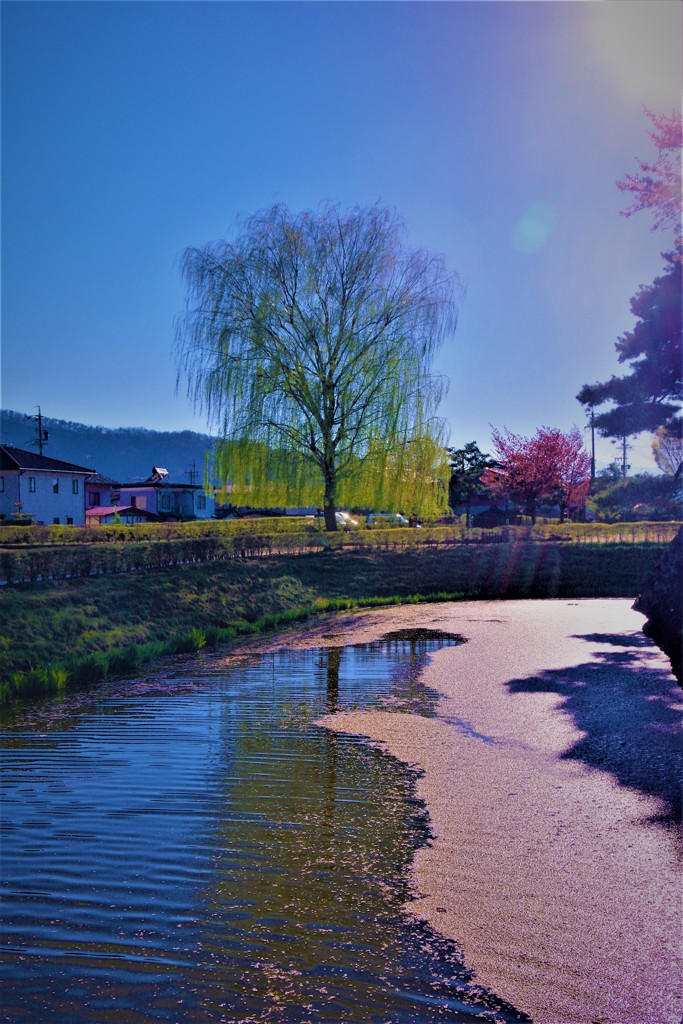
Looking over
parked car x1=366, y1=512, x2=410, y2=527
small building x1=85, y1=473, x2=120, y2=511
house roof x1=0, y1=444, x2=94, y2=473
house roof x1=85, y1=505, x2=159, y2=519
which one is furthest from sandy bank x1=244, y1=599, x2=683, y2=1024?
small building x1=85, y1=473, x2=120, y2=511

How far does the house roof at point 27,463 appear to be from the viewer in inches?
1794

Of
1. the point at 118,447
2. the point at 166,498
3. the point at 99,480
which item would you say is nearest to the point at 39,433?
the point at 99,480

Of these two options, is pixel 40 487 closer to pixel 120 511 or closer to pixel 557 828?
pixel 120 511

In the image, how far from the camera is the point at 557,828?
16.3ft

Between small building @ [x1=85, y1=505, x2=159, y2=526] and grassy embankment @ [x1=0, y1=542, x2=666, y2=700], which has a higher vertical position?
small building @ [x1=85, y1=505, x2=159, y2=526]

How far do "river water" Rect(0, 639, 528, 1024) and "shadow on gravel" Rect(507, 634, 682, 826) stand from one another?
1739mm

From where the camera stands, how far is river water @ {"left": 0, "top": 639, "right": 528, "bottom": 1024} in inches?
128

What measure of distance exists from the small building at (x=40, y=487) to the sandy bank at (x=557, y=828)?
38971 mm

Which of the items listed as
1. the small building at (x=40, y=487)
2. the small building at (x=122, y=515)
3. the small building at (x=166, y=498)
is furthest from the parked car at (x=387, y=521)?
the small building at (x=166, y=498)

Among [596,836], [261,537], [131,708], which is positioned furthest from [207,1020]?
[261,537]

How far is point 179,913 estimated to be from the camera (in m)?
3.91

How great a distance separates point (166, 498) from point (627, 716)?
63.4 metres

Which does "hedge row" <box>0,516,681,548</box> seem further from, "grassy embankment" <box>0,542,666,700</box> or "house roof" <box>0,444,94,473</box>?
"house roof" <box>0,444,94,473</box>

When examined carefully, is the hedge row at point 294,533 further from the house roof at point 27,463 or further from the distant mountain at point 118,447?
the distant mountain at point 118,447
